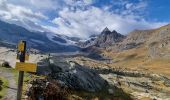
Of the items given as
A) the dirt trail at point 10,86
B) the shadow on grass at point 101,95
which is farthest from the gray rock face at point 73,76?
the dirt trail at point 10,86

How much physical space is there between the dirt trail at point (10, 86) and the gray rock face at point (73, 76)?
4.58 m

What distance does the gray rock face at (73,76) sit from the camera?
1489 inches

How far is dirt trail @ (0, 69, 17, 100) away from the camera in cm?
2464

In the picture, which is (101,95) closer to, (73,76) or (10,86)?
(73,76)

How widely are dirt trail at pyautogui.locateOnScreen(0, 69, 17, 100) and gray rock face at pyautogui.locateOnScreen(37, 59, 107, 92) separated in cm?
458

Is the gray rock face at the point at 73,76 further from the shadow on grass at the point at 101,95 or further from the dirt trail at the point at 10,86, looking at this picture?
the dirt trail at the point at 10,86

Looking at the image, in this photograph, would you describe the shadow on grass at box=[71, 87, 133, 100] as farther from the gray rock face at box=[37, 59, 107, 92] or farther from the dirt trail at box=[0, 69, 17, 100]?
the dirt trail at box=[0, 69, 17, 100]

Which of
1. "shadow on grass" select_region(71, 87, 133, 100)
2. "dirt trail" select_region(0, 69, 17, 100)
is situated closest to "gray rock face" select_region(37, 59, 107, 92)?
"shadow on grass" select_region(71, 87, 133, 100)

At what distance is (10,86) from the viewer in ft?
93.6

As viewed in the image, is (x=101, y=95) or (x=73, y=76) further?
(x=101, y=95)

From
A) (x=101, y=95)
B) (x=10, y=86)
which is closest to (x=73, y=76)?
Result: (x=101, y=95)

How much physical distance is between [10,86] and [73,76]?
11408mm

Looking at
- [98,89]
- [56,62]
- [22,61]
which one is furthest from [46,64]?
[22,61]

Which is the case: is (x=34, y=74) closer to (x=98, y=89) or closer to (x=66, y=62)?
(x=66, y=62)
